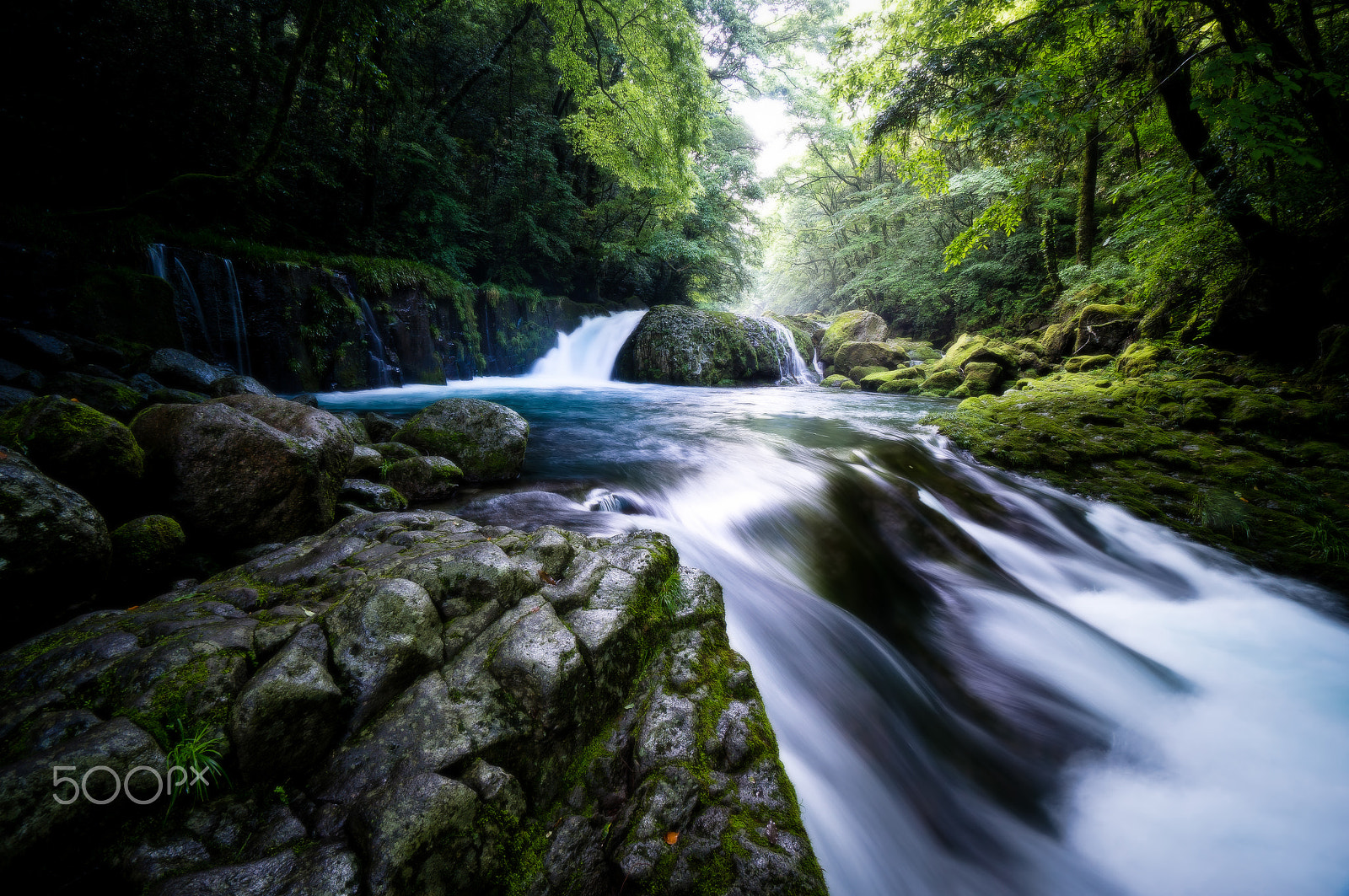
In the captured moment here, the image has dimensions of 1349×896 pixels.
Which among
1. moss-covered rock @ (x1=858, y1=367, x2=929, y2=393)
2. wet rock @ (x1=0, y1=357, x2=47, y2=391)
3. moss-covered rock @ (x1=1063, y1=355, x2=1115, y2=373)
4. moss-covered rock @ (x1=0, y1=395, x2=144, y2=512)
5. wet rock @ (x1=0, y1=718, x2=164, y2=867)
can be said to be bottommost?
wet rock @ (x1=0, y1=718, x2=164, y2=867)

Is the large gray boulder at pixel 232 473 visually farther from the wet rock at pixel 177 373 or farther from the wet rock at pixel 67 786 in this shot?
the wet rock at pixel 177 373

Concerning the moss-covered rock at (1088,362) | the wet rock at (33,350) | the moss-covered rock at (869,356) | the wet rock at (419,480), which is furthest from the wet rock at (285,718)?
the moss-covered rock at (869,356)

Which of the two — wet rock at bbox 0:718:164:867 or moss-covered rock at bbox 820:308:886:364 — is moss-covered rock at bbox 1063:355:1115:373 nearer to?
moss-covered rock at bbox 820:308:886:364

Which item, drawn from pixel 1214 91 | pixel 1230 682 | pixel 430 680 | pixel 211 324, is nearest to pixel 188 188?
pixel 211 324

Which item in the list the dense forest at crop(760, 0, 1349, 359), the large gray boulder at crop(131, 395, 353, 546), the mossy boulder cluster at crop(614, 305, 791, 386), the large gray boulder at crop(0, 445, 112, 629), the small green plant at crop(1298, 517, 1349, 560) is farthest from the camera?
the mossy boulder cluster at crop(614, 305, 791, 386)

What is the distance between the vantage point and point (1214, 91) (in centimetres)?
629

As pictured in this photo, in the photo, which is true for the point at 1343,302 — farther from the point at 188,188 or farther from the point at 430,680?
the point at 188,188

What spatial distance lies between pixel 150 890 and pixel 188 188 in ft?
37.5

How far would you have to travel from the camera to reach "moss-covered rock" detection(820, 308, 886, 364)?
18188 millimetres

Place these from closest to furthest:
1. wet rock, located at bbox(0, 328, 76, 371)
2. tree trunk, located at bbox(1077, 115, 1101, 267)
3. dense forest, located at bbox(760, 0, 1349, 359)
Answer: wet rock, located at bbox(0, 328, 76, 371), dense forest, located at bbox(760, 0, 1349, 359), tree trunk, located at bbox(1077, 115, 1101, 267)

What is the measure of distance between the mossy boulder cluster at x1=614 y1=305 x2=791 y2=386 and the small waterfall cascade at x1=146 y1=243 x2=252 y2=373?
9.73 meters

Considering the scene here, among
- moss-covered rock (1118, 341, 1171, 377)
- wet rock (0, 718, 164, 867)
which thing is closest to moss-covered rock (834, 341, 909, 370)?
moss-covered rock (1118, 341, 1171, 377)

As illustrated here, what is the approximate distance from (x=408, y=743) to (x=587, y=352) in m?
15.4

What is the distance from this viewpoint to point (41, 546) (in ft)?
5.88
